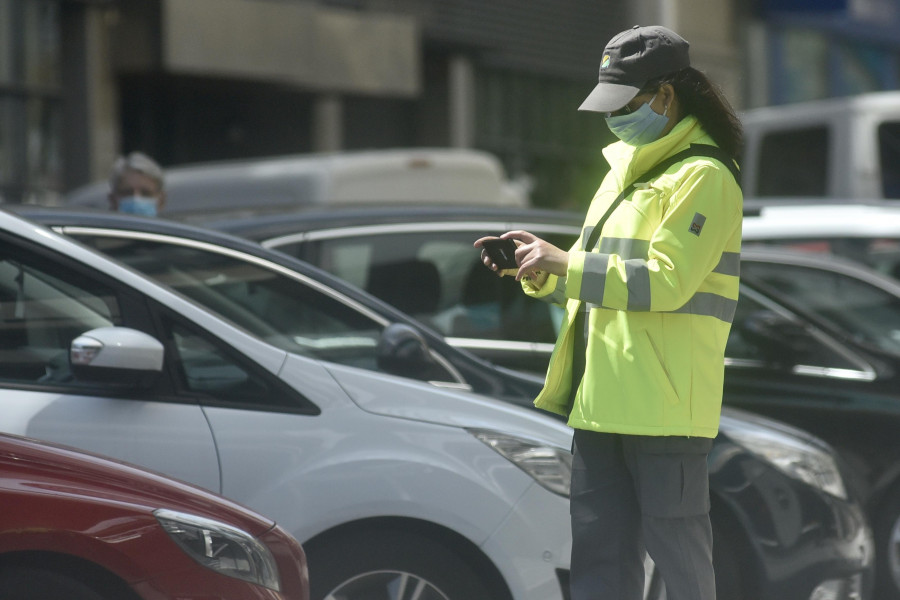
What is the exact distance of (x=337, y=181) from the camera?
395 inches

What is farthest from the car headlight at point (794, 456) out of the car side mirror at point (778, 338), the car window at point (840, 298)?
the car window at point (840, 298)

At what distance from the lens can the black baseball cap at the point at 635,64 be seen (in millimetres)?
3148

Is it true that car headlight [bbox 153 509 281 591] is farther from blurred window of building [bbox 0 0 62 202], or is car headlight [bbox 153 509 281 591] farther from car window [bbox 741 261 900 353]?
blurred window of building [bbox 0 0 62 202]

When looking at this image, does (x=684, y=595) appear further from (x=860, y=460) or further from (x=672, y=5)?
(x=672, y=5)

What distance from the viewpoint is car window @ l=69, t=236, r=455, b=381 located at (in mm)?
4211

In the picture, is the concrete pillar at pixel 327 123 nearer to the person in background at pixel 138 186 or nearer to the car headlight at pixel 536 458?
the person in background at pixel 138 186

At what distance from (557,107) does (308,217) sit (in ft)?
52.2

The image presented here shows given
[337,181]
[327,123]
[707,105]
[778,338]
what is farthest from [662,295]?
[327,123]

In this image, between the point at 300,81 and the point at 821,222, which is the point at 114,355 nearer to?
the point at 821,222

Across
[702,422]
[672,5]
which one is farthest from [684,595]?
[672,5]

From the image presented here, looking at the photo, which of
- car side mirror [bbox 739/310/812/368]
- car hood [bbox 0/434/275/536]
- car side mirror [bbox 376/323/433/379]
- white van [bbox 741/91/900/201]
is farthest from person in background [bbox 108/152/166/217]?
white van [bbox 741/91/900/201]

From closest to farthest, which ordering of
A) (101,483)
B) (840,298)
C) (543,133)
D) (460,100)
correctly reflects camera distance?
(101,483), (840,298), (460,100), (543,133)

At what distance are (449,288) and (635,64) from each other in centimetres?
236

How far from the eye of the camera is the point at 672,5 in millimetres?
13203
